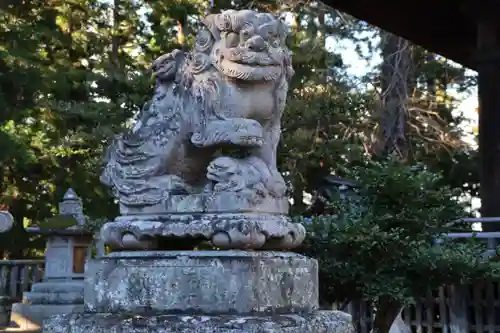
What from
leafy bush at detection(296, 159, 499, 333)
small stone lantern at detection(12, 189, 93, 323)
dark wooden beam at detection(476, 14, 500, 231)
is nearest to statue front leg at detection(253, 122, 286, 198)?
leafy bush at detection(296, 159, 499, 333)

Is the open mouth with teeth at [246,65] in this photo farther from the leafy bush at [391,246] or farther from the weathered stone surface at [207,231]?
the leafy bush at [391,246]

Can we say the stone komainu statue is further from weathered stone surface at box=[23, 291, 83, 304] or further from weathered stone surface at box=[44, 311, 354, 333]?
weathered stone surface at box=[23, 291, 83, 304]

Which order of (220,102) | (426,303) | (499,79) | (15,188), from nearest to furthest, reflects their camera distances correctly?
1. (220,102)
2. (426,303)
3. (499,79)
4. (15,188)

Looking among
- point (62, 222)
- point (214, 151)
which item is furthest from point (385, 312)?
point (62, 222)

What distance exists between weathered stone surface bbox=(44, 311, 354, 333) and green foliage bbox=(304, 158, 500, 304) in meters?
3.04

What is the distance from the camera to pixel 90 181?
552 inches

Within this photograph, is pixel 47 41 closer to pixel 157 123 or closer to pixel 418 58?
pixel 418 58

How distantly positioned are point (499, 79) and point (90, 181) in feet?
24.6

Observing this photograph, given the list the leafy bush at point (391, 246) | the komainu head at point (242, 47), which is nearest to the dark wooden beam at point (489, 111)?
the leafy bush at point (391, 246)

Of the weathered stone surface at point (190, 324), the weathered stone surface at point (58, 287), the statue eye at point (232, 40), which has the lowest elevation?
the weathered stone surface at point (58, 287)

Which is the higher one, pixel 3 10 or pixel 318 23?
pixel 318 23

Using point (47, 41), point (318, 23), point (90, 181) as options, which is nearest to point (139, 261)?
point (90, 181)

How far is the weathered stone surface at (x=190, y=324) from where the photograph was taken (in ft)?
11.0

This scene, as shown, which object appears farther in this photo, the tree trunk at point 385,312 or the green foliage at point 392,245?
the tree trunk at point 385,312
